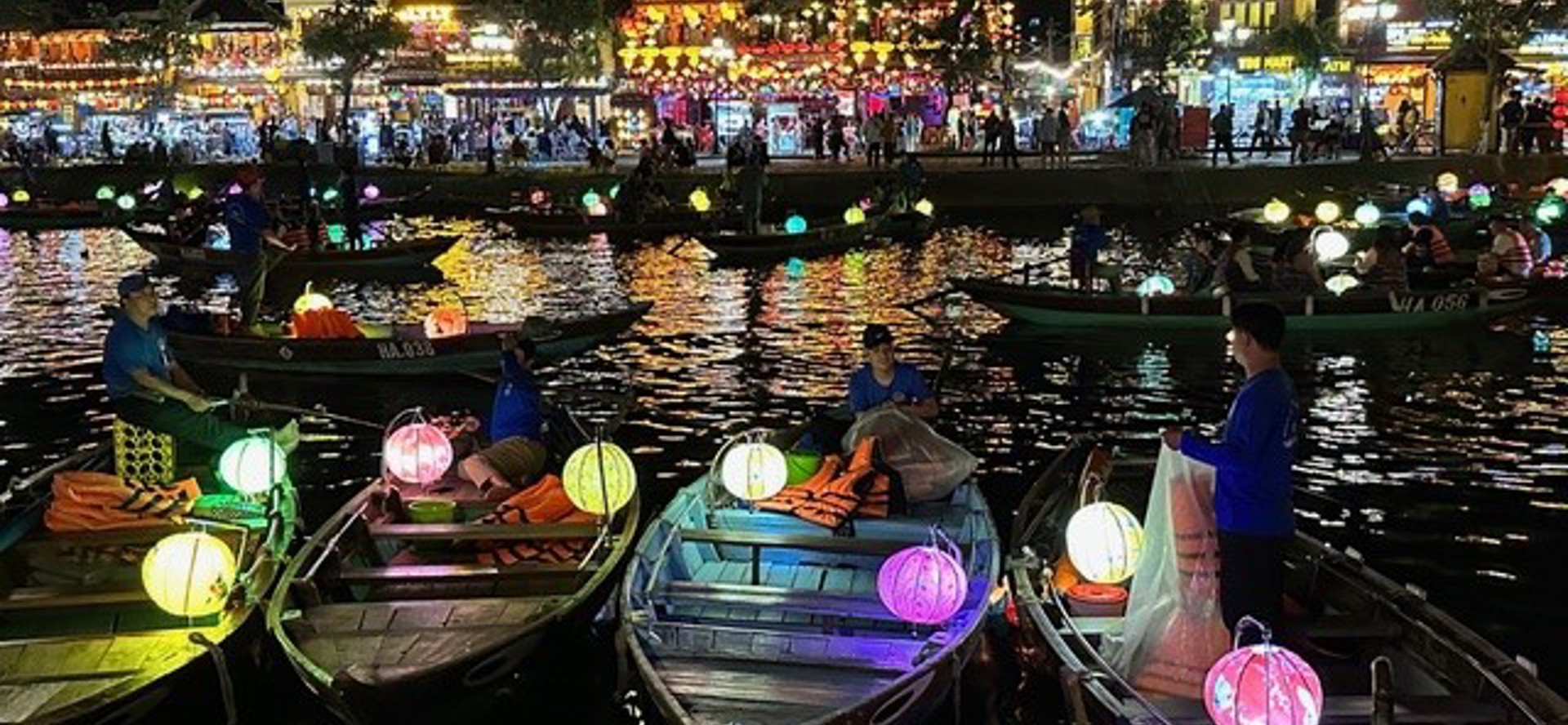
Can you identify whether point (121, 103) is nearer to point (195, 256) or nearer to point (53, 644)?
point (195, 256)

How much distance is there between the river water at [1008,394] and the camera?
500 inches

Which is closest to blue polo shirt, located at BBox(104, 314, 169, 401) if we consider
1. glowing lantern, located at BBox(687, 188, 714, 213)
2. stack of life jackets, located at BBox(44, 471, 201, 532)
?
stack of life jackets, located at BBox(44, 471, 201, 532)

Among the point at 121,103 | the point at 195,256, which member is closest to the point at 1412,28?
the point at 195,256

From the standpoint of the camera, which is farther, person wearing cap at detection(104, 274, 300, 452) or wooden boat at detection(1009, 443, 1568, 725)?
person wearing cap at detection(104, 274, 300, 452)

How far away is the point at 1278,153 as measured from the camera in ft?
152

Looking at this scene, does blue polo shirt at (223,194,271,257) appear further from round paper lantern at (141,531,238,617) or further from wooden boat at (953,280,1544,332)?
round paper lantern at (141,531,238,617)

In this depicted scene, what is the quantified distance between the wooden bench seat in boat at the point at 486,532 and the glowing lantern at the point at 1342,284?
13.9m

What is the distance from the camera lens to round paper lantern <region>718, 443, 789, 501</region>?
32.5 ft

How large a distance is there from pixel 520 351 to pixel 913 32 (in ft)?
145

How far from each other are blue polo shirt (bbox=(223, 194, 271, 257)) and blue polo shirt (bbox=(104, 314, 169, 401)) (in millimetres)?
14941

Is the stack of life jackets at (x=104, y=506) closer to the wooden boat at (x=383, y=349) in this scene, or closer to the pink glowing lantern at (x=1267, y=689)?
the pink glowing lantern at (x=1267, y=689)

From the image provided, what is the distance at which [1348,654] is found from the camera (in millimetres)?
7949

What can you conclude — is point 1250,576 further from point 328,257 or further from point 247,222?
point 328,257

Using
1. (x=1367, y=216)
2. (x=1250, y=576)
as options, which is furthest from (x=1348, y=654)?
(x=1367, y=216)
